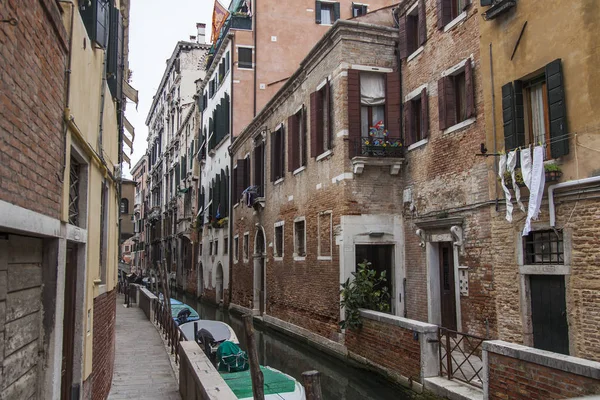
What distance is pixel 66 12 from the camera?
4180mm

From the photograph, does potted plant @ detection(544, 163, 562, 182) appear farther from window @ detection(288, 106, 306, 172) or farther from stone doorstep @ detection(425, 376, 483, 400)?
window @ detection(288, 106, 306, 172)

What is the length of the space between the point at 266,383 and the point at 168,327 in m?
5.06

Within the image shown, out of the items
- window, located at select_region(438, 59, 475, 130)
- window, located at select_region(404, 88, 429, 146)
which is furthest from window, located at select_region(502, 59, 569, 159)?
window, located at select_region(404, 88, 429, 146)

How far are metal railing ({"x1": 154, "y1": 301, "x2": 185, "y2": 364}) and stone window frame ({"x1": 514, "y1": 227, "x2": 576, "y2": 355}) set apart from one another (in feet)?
18.1

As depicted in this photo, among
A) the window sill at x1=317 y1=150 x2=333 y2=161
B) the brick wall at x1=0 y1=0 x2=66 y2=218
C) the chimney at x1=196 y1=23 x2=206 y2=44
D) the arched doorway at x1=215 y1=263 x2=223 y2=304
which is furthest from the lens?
the chimney at x1=196 y1=23 x2=206 y2=44

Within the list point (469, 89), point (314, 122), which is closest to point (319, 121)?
point (314, 122)

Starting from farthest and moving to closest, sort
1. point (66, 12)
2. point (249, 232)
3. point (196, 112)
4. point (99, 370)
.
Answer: point (196, 112)
point (249, 232)
point (99, 370)
point (66, 12)

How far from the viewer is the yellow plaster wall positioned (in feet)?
25.0

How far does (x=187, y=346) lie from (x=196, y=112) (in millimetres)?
27809

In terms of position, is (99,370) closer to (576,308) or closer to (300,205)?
(576,308)

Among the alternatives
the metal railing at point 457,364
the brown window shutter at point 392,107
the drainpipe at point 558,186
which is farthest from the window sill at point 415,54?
the metal railing at point 457,364

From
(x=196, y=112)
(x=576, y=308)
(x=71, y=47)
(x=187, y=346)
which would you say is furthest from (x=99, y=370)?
(x=196, y=112)

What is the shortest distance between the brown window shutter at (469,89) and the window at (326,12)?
577 inches

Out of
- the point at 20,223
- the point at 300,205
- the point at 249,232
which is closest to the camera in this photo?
the point at 20,223
